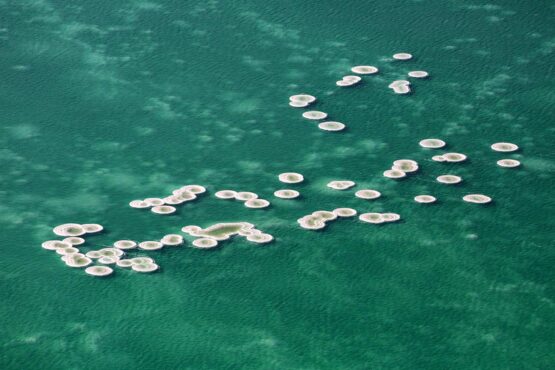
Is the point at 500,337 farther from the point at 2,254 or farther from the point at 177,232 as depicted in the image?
the point at 2,254

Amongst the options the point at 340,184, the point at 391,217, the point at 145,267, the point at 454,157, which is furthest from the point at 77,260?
the point at 454,157

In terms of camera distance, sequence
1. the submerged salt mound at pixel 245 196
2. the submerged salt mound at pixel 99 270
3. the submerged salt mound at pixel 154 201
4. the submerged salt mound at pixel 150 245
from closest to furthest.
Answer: the submerged salt mound at pixel 99 270 → the submerged salt mound at pixel 150 245 → the submerged salt mound at pixel 154 201 → the submerged salt mound at pixel 245 196

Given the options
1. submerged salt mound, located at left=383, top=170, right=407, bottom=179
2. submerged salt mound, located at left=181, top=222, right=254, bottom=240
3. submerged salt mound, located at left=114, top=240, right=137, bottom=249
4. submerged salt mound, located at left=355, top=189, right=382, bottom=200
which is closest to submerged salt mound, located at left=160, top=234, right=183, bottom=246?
submerged salt mound, located at left=181, top=222, right=254, bottom=240

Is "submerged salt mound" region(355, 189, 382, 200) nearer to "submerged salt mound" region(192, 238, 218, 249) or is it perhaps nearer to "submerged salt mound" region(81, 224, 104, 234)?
"submerged salt mound" region(192, 238, 218, 249)

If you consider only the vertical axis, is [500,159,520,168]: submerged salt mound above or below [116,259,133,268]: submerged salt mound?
above

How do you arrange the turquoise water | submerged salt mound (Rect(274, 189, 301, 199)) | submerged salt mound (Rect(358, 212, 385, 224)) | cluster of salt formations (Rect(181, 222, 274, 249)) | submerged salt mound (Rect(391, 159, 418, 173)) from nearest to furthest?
the turquoise water
cluster of salt formations (Rect(181, 222, 274, 249))
submerged salt mound (Rect(358, 212, 385, 224))
submerged salt mound (Rect(274, 189, 301, 199))
submerged salt mound (Rect(391, 159, 418, 173))

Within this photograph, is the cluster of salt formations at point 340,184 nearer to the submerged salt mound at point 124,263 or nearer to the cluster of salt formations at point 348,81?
the cluster of salt formations at point 348,81

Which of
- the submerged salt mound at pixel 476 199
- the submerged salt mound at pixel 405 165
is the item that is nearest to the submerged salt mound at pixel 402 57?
the submerged salt mound at pixel 405 165
